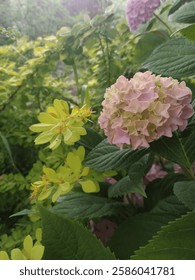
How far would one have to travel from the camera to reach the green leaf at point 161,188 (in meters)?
0.58

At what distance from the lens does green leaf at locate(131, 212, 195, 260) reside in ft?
1.04

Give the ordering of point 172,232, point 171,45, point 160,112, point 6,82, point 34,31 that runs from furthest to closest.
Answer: point 34,31 → point 6,82 → point 171,45 → point 160,112 → point 172,232

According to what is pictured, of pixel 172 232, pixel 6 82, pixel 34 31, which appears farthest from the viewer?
pixel 34 31

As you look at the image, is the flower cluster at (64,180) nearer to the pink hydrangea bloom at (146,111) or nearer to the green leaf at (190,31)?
the pink hydrangea bloom at (146,111)

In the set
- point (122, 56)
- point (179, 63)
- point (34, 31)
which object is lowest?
point (179, 63)

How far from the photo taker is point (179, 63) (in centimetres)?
50

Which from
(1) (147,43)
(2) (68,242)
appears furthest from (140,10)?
(2) (68,242)

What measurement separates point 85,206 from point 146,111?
0.58 ft

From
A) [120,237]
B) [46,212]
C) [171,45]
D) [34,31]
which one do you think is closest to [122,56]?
[34,31]

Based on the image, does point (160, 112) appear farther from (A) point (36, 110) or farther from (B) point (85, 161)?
(A) point (36, 110)

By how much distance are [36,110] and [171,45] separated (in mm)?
532

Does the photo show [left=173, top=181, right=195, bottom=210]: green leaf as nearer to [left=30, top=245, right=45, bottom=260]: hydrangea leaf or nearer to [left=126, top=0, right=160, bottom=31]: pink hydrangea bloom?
[left=30, top=245, right=45, bottom=260]: hydrangea leaf

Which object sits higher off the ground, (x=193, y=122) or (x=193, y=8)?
(x=193, y=8)

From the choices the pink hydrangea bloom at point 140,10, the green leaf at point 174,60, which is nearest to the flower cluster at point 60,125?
the green leaf at point 174,60
